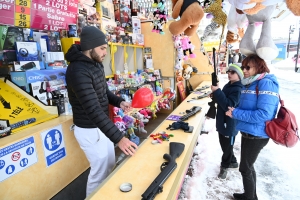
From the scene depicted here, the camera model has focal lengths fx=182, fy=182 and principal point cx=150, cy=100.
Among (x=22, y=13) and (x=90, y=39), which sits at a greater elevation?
(x=22, y=13)

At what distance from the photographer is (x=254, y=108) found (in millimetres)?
1582

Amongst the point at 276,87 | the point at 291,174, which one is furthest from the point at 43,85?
the point at 291,174

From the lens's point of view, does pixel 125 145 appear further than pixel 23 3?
No

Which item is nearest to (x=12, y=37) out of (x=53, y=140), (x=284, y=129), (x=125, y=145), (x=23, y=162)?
(x=53, y=140)

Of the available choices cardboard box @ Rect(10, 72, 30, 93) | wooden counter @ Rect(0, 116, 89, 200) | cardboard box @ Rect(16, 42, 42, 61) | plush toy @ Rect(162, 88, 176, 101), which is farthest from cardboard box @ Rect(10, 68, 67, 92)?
plush toy @ Rect(162, 88, 176, 101)

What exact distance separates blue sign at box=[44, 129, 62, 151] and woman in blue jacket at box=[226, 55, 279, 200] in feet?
5.63

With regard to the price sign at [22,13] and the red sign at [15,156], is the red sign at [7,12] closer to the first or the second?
the price sign at [22,13]

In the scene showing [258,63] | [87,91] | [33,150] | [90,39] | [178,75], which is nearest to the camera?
[87,91]

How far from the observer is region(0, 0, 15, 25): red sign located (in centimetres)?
171

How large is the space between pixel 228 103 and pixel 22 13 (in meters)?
2.36

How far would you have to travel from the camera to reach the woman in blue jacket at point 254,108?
1.46 m

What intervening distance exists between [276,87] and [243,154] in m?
0.65

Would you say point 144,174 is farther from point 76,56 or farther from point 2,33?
point 2,33

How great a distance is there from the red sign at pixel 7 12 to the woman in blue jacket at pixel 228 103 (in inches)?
85.5
